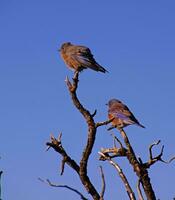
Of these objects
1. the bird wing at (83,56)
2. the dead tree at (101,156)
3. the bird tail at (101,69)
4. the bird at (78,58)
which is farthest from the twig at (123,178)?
the bird wing at (83,56)

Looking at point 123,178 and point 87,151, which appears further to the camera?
point 123,178

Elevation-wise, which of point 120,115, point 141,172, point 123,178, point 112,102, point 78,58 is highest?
point 78,58

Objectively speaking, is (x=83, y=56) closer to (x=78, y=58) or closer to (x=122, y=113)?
(x=78, y=58)

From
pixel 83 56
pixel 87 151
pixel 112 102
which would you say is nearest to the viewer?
pixel 87 151

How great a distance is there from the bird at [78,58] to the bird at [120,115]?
2.85 feet

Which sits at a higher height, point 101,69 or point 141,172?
point 101,69

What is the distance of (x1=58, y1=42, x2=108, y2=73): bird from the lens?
43.9ft

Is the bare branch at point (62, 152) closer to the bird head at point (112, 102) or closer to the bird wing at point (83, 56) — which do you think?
the bird head at point (112, 102)

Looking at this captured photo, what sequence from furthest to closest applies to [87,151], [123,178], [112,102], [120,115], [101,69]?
[101,69] → [112,102] → [120,115] → [123,178] → [87,151]

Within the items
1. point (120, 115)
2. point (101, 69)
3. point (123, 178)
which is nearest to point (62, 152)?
point (123, 178)

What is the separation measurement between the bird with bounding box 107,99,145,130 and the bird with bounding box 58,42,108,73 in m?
0.87

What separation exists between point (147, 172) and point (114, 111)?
229 centimetres

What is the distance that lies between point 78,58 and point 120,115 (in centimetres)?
261

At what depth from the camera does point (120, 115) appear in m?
11.9
